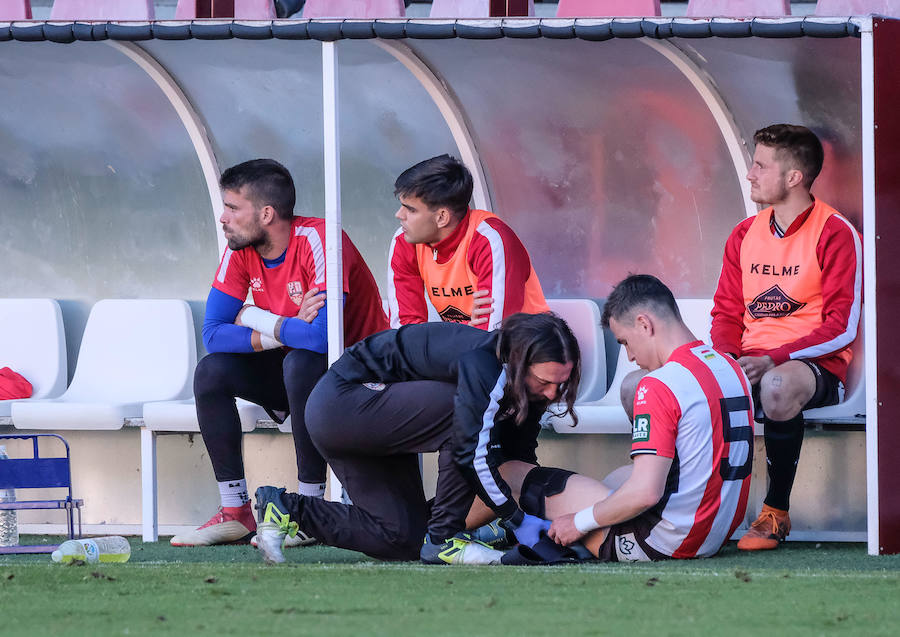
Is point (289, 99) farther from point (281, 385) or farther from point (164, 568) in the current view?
point (164, 568)

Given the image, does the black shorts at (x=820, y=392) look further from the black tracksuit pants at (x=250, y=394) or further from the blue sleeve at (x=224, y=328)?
the blue sleeve at (x=224, y=328)

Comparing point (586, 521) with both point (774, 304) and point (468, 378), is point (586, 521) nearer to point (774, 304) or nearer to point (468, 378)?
point (468, 378)

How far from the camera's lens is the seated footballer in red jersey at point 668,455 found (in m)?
4.33

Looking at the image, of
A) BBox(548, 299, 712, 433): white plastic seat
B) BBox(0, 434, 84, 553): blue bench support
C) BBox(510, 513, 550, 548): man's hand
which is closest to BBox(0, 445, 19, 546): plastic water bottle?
A: BBox(0, 434, 84, 553): blue bench support

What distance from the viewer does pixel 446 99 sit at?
20.8 feet

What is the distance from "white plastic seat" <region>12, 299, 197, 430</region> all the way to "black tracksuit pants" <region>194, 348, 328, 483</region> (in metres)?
0.80

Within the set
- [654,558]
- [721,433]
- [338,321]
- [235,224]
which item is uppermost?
[235,224]

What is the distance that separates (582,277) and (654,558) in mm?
2136

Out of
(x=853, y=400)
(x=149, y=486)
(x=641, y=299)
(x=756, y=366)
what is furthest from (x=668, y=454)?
(x=149, y=486)

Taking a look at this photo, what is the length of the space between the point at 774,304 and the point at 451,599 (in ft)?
7.17

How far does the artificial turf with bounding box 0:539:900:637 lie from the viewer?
10.8ft

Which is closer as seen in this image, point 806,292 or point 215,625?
point 215,625

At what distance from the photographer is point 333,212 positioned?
16.8 ft

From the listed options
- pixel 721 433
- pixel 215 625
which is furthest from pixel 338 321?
pixel 215 625
